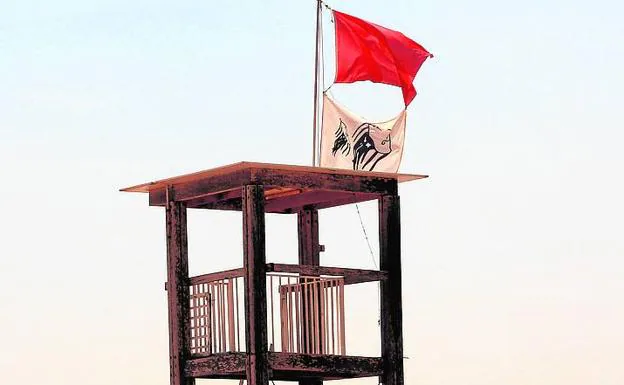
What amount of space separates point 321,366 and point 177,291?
3.04m

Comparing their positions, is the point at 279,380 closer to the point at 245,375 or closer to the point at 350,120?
the point at 245,375

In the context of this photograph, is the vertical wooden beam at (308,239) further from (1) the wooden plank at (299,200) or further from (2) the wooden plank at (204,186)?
(2) the wooden plank at (204,186)

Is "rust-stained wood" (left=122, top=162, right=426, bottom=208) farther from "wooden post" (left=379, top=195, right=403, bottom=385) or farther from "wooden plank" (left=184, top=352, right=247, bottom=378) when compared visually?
"wooden plank" (left=184, top=352, right=247, bottom=378)

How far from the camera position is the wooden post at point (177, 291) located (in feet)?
119

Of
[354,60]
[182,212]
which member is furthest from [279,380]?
[354,60]

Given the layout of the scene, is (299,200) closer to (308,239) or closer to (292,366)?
(308,239)

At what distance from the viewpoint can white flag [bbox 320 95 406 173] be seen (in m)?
37.0

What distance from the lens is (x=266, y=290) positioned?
3484cm

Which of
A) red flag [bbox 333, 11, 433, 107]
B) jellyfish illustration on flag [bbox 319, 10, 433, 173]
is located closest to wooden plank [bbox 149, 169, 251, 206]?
jellyfish illustration on flag [bbox 319, 10, 433, 173]

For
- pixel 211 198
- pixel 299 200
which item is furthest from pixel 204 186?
pixel 299 200

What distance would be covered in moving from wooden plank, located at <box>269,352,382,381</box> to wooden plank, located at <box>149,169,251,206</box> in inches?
118

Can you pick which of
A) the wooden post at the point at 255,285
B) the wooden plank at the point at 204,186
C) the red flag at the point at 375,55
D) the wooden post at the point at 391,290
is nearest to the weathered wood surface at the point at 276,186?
the wooden plank at the point at 204,186

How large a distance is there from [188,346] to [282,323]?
1.86m

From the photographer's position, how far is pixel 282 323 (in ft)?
116
